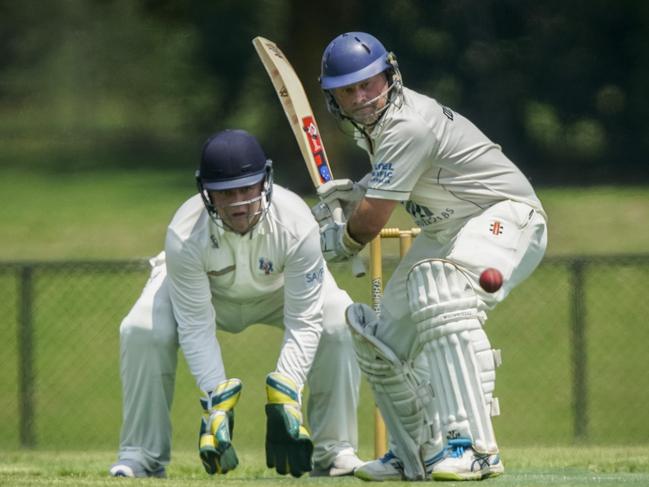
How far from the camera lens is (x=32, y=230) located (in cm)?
1764

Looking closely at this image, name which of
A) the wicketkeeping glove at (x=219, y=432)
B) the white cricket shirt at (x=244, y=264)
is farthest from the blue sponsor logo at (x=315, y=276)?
the wicketkeeping glove at (x=219, y=432)

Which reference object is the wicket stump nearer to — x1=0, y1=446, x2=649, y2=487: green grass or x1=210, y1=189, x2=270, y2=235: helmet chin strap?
x1=0, y1=446, x2=649, y2=487: green grass

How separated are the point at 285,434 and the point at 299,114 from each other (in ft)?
5.03

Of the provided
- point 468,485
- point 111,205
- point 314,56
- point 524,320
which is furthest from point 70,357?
point 111,205

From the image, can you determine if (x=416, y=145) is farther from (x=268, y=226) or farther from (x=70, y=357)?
(x=70, y=357)

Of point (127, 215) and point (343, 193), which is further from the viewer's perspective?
point (127, 215)

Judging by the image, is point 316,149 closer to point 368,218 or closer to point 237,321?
point 237,321

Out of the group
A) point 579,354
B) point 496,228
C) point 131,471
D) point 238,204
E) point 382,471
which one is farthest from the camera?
point 579,354

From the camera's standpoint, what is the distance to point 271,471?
21.0 ft

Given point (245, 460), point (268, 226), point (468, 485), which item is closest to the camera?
point (468, 485)

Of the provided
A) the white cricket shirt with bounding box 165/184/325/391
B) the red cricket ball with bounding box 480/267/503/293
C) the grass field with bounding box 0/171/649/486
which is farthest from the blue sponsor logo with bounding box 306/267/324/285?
the grass field with bounding box 0/171/649/486

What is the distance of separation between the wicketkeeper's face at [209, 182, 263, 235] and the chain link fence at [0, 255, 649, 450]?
352 centimetres

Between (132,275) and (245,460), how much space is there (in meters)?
4.16

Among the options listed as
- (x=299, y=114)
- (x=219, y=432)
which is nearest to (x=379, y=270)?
(x=299, y=114)
